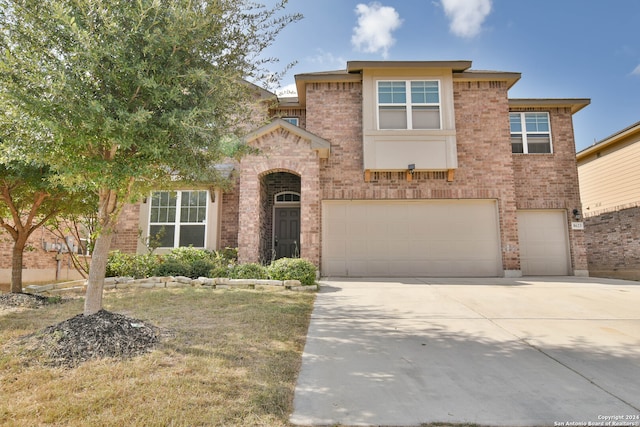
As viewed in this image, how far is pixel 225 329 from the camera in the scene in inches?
178

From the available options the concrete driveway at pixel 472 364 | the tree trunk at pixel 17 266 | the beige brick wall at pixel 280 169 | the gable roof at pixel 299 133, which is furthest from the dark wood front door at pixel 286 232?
the tree trunk at pixel 17 266

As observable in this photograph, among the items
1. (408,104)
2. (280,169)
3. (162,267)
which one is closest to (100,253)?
(162,267)

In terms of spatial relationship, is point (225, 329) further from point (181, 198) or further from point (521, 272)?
point (521, 272)

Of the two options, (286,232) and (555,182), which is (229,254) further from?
(555,182)

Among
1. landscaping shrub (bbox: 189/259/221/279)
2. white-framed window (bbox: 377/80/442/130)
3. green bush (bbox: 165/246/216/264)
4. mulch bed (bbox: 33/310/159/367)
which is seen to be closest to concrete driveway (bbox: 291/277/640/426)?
mulch bed (bbox: 33/310/159/367)

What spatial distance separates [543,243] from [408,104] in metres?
6.52

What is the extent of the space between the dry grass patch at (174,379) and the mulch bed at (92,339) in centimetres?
12

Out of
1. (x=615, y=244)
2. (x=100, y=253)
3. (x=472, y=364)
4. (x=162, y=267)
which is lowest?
(x=472, y=364)

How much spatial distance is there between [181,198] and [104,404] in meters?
9.96

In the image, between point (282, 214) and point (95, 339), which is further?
point (282, 214)

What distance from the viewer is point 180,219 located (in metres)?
11.7

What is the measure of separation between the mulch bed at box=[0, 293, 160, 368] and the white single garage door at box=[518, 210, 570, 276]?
462 inches

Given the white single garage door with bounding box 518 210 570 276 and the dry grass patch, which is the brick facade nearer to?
the white single garage door with bounding box 518 210 570 276

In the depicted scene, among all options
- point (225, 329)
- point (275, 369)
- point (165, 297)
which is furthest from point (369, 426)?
point (165, 297)
